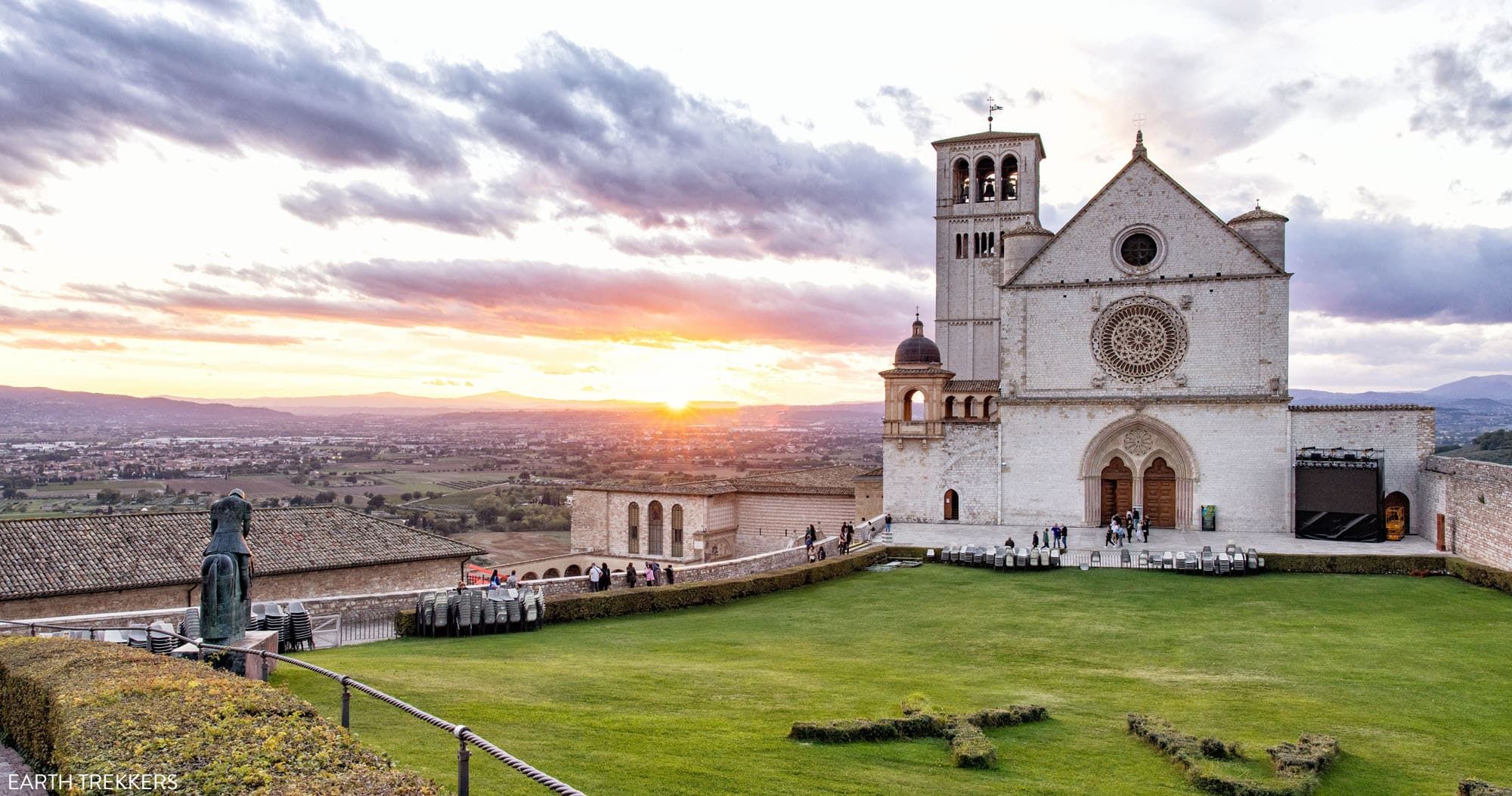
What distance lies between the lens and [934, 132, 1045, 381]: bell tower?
4975cm

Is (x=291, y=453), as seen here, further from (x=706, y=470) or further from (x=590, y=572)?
(x=590, y=572)

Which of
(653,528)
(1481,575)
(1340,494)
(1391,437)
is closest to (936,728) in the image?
(1481,575)

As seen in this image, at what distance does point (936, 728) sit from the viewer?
11.6m

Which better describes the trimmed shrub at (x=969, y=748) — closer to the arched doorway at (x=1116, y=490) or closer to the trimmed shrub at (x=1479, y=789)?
the trimmed shrub at (x=1479, y=789)

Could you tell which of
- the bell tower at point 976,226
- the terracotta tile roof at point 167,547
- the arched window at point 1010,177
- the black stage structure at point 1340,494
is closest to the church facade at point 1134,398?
the black stage structure at point 1340,494

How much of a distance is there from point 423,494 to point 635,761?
109 metres

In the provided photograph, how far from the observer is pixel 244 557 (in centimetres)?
1328

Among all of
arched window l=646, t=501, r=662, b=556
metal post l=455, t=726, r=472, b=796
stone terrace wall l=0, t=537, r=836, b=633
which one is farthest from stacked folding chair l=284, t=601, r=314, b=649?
arched window l=646, t=501, r=662, b=556

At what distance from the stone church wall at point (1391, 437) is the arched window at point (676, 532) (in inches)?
1031

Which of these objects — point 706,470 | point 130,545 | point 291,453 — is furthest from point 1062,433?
point 291,453

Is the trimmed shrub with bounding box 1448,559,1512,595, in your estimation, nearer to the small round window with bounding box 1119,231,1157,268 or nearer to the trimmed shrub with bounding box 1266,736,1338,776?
the small round window with bounding box 1119,231,1157,268

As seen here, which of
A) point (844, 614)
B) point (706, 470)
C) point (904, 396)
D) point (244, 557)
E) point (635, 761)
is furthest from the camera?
point (706, 470)

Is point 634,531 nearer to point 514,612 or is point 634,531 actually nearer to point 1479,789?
point 514,612

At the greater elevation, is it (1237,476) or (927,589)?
(1237,476)
